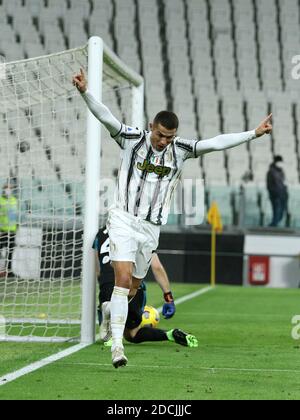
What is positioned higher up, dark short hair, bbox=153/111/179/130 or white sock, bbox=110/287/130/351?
dark short hair, bbox=153/111/179/130

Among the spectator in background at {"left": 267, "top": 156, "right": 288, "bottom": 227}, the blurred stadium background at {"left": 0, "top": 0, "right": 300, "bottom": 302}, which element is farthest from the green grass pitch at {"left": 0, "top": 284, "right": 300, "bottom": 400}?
the blurred stadium background at {"left": 0, "top": 0, "right": 300, "bottom": 302}

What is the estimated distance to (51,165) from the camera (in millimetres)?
11797

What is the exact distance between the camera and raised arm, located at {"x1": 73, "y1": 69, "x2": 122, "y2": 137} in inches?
260

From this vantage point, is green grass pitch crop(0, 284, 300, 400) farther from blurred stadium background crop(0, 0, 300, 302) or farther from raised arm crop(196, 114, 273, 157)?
blurred stadium background crop(0, 0, 300, 302)

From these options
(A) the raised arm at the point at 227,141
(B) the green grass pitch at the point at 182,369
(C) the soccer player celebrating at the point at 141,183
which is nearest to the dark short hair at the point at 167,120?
(C) the soccer player celebrating at the point at 141,183

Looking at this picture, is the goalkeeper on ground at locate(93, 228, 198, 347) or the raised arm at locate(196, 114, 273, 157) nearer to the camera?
the raised arm at locate(196, 114, 273, 157)

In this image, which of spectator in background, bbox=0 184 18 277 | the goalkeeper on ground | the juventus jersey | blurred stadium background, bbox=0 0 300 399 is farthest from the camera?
spectator in background, bbox=0 184 18 277

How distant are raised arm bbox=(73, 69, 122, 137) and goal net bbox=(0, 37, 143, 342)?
1439 mm

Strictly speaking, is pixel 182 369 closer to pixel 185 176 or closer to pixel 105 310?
pixel 105 310

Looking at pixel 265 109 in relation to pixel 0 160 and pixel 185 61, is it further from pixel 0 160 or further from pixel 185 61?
pixel 0 160

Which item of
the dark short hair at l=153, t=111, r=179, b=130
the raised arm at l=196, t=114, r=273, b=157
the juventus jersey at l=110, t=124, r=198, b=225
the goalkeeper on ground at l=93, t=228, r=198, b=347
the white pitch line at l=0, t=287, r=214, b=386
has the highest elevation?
the dark short hair at l=153, t=111, r=179, b=130

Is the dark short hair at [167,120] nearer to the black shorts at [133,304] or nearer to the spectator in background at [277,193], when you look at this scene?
the black shorts at [133,304]

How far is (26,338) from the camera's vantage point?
8.41 metres

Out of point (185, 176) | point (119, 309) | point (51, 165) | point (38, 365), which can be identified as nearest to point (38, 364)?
point (38, 365)
